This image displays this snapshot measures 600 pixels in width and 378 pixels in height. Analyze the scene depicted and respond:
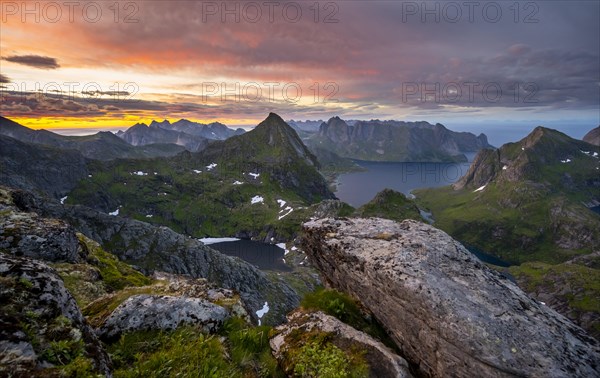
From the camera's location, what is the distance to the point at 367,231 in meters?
18.0

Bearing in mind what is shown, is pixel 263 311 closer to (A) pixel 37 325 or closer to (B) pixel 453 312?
(B) pixel 453 312

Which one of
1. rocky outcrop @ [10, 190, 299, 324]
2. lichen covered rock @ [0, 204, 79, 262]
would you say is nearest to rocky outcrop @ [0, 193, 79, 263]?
lichen covered rock @ [0, 204, 79, 262]

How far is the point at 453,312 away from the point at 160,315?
1158 centimetres

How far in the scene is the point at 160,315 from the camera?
38.7 feet

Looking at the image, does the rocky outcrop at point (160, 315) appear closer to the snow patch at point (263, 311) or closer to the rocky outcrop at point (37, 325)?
the rocky outcrop at point (37, 325)

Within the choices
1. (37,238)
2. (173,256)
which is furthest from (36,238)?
(173,256)

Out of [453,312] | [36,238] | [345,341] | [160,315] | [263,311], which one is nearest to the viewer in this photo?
[453,312]

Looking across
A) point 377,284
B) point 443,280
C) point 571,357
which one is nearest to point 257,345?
point 377,284

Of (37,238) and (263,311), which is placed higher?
(37,238)

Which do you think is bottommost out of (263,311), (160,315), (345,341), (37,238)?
(263,311)

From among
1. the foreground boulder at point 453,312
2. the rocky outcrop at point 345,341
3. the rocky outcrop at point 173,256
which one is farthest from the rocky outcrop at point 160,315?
the rocky outcrop at point 173,256

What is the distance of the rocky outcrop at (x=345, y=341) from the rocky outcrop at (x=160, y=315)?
2814 millimetres

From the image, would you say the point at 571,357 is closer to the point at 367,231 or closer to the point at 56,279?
the point at 367,231

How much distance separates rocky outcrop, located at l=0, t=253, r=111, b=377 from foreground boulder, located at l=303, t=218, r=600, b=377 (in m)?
11.2
